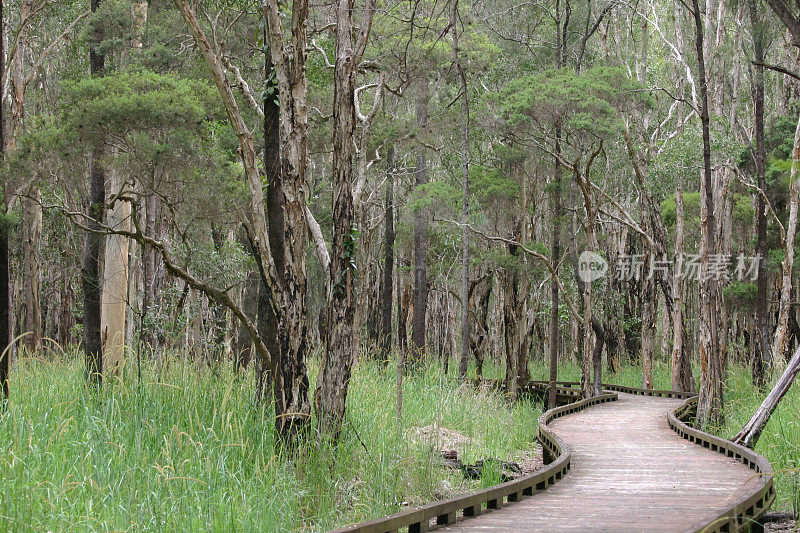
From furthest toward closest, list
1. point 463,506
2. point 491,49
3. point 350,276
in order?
point 491,49, point 350,276, point 463,506

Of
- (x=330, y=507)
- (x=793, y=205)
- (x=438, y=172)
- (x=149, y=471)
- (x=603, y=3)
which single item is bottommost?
(x=330, y=507)

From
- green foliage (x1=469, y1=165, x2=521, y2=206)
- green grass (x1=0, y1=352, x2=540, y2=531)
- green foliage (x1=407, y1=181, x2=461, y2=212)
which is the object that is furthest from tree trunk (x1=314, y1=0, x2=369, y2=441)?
green foliage (x1=469, y1=165, x2=521, y2=206)

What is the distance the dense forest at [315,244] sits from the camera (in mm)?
6141

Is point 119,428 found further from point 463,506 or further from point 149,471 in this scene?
point 463,506

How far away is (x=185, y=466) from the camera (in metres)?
5.79

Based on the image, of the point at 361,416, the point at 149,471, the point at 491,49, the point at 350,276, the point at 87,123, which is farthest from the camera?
the point at 491,49

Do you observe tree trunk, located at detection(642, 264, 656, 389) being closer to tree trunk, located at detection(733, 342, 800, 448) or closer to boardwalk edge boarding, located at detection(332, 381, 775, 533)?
boardwalk edge boarding, located at detection(332, 381, 775, 533)

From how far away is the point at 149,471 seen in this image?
534 cm

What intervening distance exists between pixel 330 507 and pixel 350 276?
6.69 feet

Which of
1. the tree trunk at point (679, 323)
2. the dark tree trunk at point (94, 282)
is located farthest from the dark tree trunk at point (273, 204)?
the tree trunk at point (679, 323)

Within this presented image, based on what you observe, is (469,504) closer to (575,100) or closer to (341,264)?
(341,264)

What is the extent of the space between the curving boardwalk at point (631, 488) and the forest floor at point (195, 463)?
2.09ft

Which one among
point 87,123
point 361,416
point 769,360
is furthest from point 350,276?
point 769,360

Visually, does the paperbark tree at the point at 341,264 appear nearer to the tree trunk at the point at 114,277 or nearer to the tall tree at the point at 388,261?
the tree trunk at the point at 114,277
